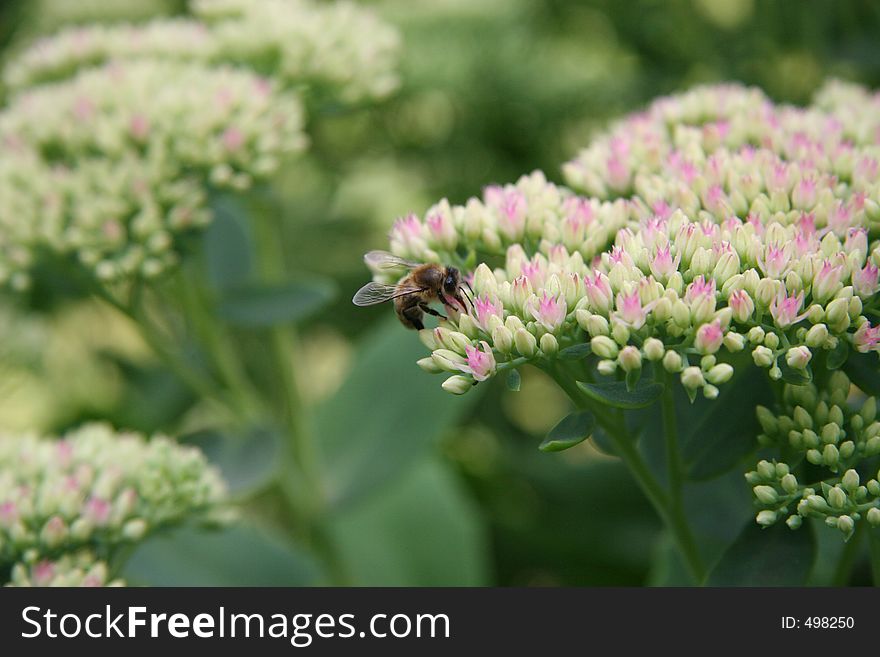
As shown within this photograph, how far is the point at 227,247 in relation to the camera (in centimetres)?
200

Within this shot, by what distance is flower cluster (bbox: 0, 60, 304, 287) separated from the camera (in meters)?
1.58

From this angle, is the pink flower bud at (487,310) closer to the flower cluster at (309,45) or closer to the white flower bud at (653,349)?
the white flower bud at (653,349)

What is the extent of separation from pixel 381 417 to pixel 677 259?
1104 millimetres

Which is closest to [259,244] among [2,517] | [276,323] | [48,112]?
[276,323]

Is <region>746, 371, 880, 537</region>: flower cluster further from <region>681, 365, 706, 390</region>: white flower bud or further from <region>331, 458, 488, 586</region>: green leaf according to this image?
<region>331, 458, 488, 586</region>: green leaf

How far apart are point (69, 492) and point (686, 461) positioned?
76cm

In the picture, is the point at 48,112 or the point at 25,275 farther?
the point at 48,112

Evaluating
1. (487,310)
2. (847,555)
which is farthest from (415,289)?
(847,555)

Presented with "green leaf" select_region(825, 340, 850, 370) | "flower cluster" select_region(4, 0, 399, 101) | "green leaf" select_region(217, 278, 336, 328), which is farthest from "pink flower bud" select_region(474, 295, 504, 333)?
"flower cluster" select_region(4, 0, 399, 101)

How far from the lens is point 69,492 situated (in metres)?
1.24

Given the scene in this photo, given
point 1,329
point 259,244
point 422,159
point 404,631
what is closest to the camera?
point 404,631

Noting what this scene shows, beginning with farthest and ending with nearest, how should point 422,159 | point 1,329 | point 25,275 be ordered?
1. point 422,159
2. point 1,329
3. point 25,275

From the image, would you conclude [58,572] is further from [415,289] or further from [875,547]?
[875,547]

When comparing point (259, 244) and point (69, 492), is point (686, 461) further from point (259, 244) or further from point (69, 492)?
point (259, 244)
